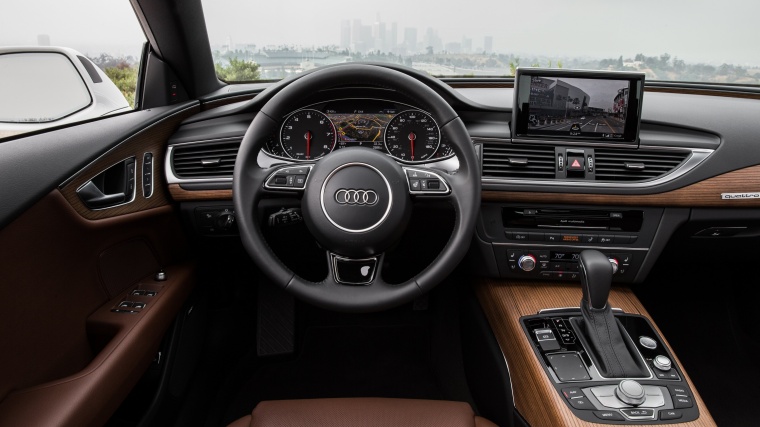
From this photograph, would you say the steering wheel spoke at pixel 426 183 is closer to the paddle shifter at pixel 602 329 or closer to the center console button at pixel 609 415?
the paddle shifter at pixel 602 329

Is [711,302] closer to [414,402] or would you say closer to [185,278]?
[414,402]

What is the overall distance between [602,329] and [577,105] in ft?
2.36

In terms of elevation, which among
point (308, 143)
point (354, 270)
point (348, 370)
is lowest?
point (348, 370)

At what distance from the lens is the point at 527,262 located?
1.89 meters

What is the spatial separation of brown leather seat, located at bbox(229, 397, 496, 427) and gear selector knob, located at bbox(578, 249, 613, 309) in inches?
19.6

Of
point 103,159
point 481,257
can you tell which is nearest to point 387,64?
point 481,257

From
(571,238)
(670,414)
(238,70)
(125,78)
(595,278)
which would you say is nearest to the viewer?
(670,414)

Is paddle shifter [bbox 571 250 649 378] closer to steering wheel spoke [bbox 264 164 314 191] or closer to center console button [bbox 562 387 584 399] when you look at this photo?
center console button [bbox 562 387 584 399]

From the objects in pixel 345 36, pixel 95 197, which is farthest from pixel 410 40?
pixel 95 197

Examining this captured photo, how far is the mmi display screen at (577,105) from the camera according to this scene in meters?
1.78

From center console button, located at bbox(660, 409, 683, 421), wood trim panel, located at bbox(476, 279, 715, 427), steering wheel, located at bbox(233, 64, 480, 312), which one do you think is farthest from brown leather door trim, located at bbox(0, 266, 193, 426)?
center console button, located at bbox(660, 409, 683, 421)

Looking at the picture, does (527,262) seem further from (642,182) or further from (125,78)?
(125,78)

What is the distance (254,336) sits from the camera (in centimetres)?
245

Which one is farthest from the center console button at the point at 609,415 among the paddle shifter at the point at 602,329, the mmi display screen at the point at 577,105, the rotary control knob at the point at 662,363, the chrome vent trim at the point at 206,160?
the chrome vent trim at the point at 206,160
